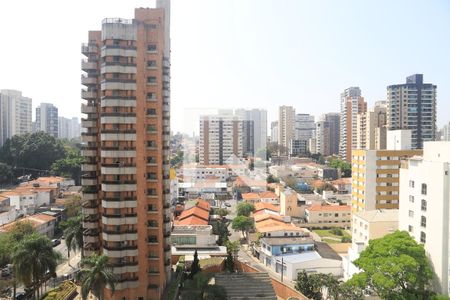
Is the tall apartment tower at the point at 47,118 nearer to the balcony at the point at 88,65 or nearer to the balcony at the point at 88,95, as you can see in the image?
the balcony at the point at 88,95

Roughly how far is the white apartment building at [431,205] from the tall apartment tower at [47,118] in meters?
75.1

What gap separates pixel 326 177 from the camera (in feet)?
192

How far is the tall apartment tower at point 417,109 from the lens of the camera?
56.1 m

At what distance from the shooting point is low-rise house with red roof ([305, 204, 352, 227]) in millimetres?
34562

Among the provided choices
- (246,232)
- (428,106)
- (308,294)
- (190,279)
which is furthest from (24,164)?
(428,106)

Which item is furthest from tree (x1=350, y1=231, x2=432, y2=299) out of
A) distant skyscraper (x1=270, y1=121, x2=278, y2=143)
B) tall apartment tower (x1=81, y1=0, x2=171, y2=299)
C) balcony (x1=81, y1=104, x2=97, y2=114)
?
distant skyscraper (x1=270, y1=121, x2=278, y2=143)

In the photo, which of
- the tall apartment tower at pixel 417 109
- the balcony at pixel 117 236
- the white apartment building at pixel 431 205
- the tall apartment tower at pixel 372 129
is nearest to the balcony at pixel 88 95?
the balcony at pixel 117 236

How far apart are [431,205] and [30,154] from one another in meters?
50.2

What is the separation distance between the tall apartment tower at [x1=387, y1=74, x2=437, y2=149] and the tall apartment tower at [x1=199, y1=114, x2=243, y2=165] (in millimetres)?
24335

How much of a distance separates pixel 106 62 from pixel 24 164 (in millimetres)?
42221

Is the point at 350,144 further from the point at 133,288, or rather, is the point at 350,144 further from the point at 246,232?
the point at 133,288

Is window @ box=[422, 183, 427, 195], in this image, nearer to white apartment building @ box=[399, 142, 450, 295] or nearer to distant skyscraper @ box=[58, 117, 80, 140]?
white apartment building @ box=[399, 142, 450, 295]

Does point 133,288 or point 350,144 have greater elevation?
point 350,144

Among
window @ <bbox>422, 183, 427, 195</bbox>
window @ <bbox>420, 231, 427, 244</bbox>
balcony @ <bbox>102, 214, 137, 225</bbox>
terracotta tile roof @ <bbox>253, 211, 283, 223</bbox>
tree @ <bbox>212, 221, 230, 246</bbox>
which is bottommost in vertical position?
tree @ <bbox>212, 221, 230, 246</bbox>
